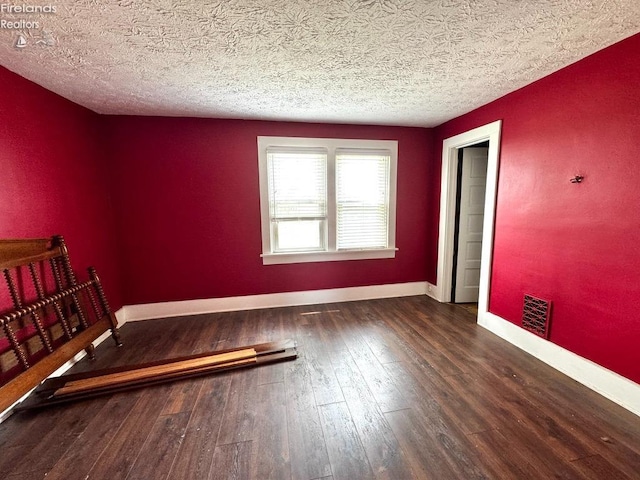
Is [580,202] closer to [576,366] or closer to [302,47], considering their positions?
[576,366]

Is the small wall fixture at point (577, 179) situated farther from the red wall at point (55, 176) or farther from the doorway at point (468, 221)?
the red wall at point (55, 176)

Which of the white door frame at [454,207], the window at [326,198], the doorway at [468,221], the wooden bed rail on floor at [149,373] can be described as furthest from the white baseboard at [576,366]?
the wooden bed rail on floor at [149,373]

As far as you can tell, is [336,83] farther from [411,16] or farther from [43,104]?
[43,104]

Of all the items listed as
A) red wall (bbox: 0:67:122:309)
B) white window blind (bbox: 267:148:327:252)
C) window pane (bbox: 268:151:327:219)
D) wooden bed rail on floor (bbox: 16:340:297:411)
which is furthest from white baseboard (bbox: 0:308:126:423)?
window pane (bbox: 268:151:327:219)

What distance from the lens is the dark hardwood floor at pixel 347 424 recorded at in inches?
54.6

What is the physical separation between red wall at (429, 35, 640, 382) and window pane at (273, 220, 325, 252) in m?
2.11

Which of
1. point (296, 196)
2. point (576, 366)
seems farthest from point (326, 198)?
point (576, 366)

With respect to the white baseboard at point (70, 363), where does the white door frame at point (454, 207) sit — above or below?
above

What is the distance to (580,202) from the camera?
79.2 inches

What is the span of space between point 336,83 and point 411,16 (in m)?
0.89

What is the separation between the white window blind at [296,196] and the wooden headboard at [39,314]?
6.49 feet

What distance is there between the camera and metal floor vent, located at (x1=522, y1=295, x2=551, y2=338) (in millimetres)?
2295

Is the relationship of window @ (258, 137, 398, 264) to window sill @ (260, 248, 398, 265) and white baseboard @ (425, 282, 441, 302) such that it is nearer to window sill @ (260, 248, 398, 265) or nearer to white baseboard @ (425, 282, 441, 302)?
window sill @ (260, 248, 398, 265)

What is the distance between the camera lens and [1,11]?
1.33 meters
